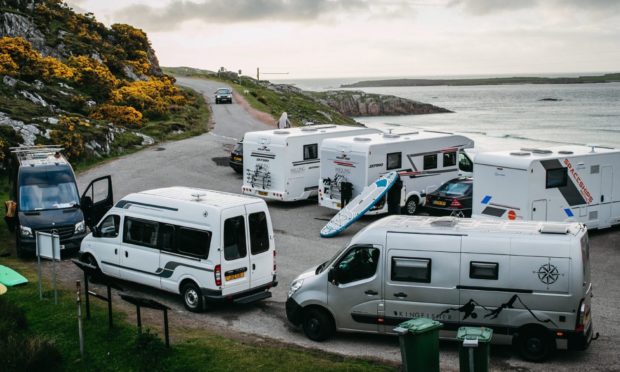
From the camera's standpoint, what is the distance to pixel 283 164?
26125 mm

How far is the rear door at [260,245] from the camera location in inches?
588

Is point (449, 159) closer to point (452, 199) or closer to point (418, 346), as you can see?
point (452, 199)

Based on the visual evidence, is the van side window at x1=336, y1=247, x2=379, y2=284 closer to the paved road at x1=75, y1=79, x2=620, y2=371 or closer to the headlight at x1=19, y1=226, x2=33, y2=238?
the paved road at x1=75, y1=79, x2=620, y2=371

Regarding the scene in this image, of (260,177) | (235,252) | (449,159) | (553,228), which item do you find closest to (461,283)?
(553,228)

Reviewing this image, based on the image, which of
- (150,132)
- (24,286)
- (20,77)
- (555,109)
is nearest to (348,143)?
(24,286)

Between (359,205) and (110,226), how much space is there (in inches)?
359

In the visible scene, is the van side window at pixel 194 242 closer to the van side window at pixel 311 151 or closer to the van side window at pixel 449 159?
the van side window at pixel 311 151

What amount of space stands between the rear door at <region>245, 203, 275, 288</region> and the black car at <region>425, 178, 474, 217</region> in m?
9.54

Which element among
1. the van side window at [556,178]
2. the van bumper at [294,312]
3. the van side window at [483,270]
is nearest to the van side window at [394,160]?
the van side window at [556,178]

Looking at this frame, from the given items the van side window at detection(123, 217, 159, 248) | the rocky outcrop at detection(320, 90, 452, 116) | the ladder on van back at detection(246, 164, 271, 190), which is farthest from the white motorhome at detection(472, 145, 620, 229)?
the rocky outcrop at detection(320, 90, 452, 116)

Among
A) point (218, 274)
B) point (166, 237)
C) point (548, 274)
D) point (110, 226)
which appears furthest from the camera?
point (110, 226)

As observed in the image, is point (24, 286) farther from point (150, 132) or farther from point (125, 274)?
point (150, 132)

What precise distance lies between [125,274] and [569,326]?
380 inches

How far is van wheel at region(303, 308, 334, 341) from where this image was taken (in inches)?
522
